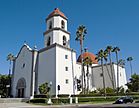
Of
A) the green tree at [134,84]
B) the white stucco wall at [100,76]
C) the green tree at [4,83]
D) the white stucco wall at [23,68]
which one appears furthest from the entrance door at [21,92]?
the green tree at [134,84]

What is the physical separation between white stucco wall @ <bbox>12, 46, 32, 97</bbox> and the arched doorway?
3.26ft

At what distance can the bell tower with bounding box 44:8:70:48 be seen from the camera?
1690 inches

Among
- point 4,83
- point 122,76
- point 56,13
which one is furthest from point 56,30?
point 122,76

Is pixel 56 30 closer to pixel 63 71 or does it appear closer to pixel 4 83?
pixel 63 71

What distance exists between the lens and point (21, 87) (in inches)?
1834

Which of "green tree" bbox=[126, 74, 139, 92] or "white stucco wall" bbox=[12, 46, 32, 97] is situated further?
"green tree" bbox=[126, 74, 139, 92]

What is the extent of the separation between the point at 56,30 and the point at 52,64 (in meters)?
7.47

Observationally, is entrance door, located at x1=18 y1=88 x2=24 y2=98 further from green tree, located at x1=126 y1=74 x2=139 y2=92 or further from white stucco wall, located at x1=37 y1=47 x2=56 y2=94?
green tree, located at x1=126 y1=74 x2=139 y2=92

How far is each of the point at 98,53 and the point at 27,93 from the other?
21.6m

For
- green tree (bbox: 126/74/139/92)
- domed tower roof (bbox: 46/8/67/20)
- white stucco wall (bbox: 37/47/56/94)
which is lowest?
green tree (bbox: 126/74/139/92)

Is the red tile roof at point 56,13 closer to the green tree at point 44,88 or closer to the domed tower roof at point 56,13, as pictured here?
the domed tower roof at point 56,13

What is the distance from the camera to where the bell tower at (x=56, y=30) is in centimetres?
4294

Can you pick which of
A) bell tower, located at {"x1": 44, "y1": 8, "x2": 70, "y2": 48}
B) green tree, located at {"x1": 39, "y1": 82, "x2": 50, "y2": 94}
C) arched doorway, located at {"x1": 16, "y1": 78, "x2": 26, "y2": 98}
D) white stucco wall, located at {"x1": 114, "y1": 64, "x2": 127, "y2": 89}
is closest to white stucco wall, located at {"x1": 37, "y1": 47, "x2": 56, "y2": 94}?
green tree, located at {"x1": 39, "y1": 82, "x2": 50, "y2": 94}

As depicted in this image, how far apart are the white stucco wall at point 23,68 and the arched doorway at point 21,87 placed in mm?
994
